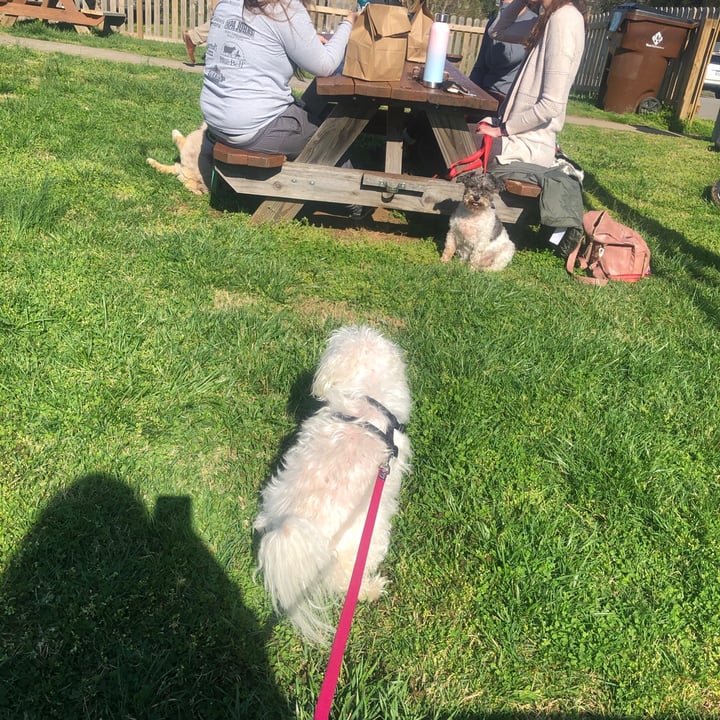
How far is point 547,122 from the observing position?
472 cm

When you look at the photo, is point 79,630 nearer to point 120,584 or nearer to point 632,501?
point 120,584

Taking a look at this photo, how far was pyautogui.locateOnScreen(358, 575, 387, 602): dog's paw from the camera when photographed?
7.07 feet

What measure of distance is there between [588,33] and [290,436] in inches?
716

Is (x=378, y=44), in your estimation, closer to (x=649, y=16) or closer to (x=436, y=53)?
(x=436, y=53)

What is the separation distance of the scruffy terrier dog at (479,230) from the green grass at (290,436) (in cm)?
18

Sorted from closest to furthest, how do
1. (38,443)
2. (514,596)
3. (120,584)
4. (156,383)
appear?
(120,584) < (514,596) < (38,443) < (156,383)

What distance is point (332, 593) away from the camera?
2.04m

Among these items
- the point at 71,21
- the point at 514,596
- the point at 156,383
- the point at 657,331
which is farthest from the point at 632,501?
the point at 71,21

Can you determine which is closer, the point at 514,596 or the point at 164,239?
the point at 514,596

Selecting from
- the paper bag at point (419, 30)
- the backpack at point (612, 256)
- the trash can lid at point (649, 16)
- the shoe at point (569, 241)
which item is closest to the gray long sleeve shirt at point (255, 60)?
the paper bag at point (419, 30)

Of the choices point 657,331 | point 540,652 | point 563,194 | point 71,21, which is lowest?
point 540,652

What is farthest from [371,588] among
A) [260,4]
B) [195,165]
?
[195,165]

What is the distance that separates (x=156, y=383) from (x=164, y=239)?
179 centimetres

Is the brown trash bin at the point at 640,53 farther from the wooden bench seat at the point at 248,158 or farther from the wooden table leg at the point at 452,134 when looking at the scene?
the wooden bench seat at the point at 248,158
